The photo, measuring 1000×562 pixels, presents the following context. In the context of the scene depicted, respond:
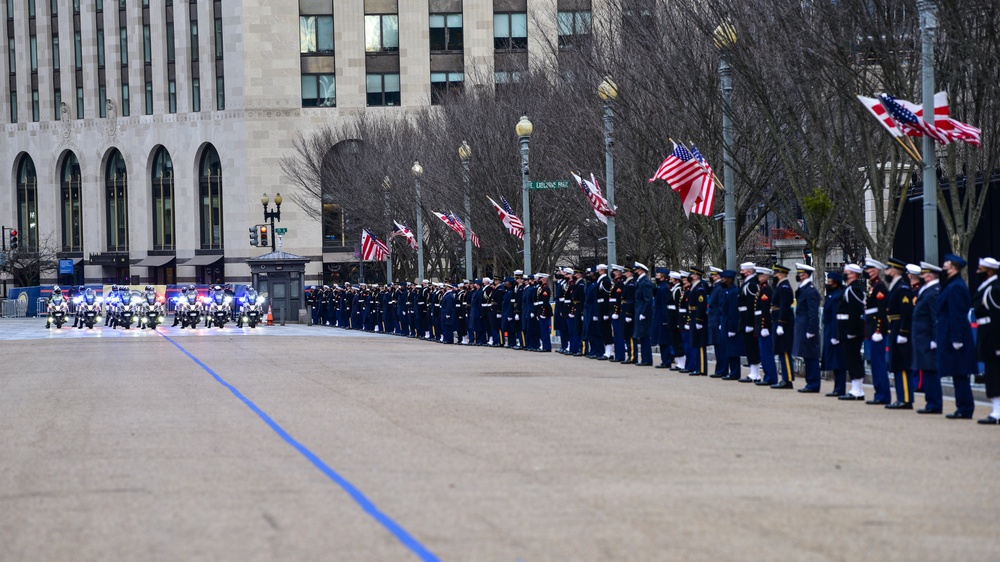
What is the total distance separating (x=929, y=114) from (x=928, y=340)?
4299mm

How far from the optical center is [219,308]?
5197 cm

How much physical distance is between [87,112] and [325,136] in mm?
26902

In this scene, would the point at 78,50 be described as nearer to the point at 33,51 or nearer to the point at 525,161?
the point at 33,51

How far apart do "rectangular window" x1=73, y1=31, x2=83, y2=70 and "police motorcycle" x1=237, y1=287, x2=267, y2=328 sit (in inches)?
1714

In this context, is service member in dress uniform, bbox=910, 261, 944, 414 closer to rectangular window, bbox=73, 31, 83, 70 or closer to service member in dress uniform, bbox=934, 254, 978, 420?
service member in dress uniform, bbox=934, 254, 978, 420

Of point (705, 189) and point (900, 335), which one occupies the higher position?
point (705, 189)

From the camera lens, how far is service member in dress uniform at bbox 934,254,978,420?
1530 centimetres

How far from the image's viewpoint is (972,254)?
102 ft

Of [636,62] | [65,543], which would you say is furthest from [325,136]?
[65,543]

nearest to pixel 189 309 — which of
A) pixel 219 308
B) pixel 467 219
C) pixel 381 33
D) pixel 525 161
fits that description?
pixel 219 308

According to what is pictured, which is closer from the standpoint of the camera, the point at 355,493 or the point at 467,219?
the point at 355,493

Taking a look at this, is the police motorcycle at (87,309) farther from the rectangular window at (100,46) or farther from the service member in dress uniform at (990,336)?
the service member in dress uniform at (990,336)

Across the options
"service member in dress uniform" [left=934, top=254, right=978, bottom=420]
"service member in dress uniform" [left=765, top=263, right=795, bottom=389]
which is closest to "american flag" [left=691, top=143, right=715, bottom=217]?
"service member in dress uniform" [left=765, top=263, right=795, bottom=389]

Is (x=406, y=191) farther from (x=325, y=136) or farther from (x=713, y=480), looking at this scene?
(x=713, y=480)
